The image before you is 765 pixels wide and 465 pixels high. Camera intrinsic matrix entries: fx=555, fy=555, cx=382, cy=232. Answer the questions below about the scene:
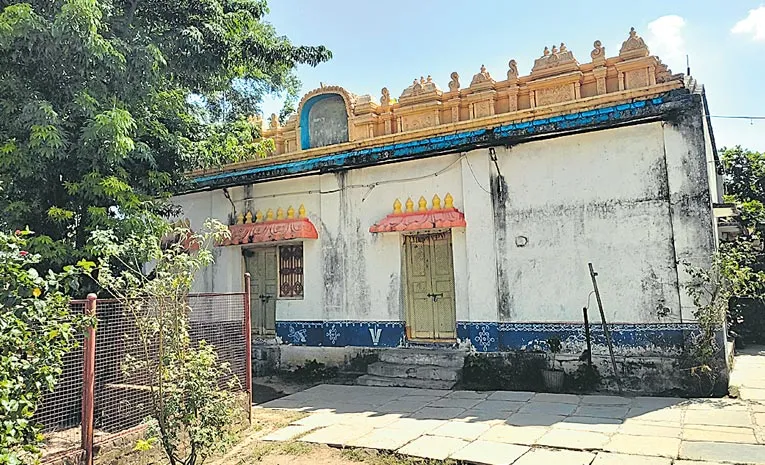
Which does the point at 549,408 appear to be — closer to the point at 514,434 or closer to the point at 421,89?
the point at 514,434

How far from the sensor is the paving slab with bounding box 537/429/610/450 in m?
5.16

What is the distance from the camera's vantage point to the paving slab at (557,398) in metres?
6.95

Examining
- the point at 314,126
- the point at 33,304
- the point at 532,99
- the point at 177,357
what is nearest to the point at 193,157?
the point at 314,126

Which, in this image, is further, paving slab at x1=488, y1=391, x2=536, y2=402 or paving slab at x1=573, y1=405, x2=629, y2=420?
paving slab at x1=488, y1=391, x2=536, y2=402

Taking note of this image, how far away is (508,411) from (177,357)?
3.93 m

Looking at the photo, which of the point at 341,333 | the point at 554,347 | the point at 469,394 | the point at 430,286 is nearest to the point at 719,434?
the point at 554,347

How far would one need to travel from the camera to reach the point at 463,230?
8.72 m

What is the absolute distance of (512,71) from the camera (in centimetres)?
845

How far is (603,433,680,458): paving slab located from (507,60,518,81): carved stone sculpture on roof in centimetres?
528

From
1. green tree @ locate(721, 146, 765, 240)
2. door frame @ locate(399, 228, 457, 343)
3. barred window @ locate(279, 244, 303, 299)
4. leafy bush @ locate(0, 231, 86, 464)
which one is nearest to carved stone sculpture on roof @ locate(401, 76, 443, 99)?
door frame @ locate(399, 228, 457, 343)

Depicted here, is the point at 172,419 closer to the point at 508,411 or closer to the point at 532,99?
the point at 508,411

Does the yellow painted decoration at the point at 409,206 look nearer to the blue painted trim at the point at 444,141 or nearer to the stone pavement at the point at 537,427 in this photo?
the blue painted trim at the point at 444,141

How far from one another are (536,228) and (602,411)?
9.09 ft

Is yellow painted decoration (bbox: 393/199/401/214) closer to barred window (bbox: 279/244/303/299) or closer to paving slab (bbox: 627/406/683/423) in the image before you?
barred window (bbox: 279/244/303/299)
